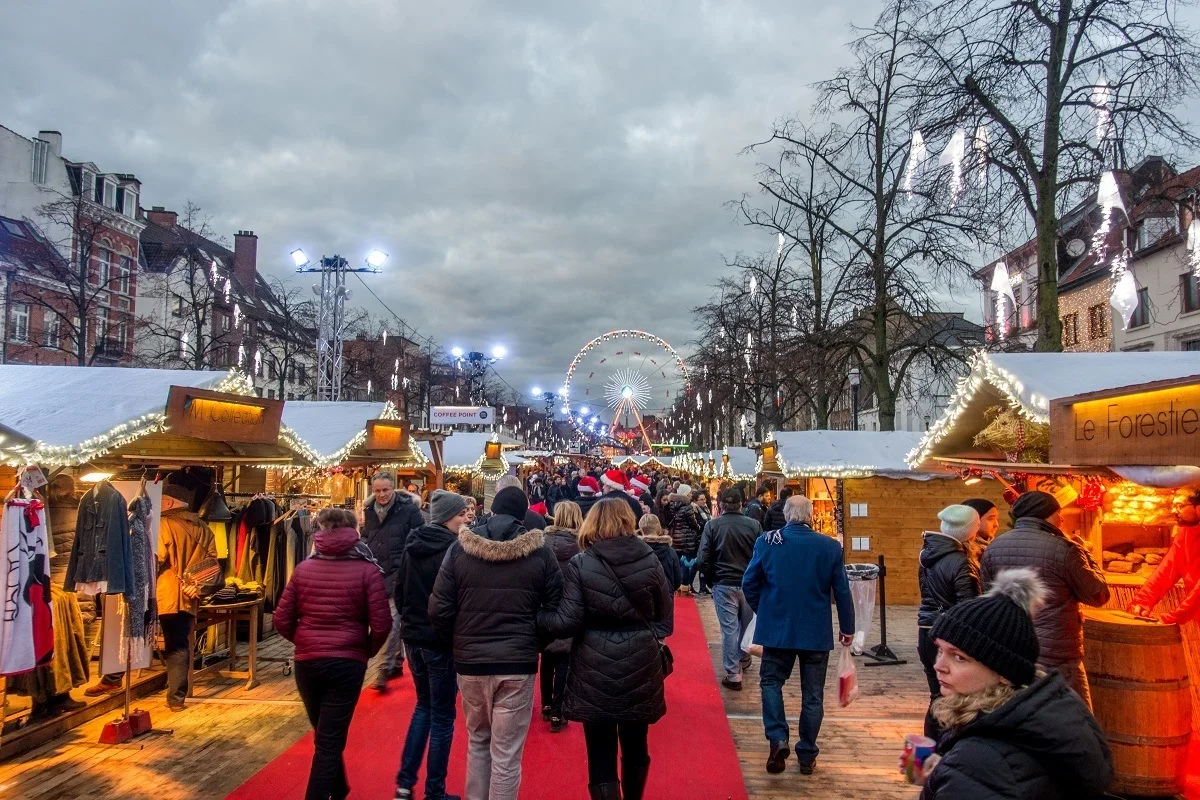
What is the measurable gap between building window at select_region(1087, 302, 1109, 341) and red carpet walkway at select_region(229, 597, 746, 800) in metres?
34.4

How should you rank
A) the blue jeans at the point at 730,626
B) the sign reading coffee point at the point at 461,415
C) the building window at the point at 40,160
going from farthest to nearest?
1. the building window at the point at 40,160
2. the sign reading coffee point at the point at 461,415
3. the blue jeans at the point at 730,626

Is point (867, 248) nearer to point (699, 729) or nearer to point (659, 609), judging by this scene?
point (699, 729)

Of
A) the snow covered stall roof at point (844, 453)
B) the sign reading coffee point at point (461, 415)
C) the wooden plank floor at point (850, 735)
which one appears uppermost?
the sign reading coffee point at point (461, 415)

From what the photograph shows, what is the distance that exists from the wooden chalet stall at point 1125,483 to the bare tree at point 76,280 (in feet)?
58.9

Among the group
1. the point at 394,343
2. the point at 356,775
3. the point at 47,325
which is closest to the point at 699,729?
the point at 356,775

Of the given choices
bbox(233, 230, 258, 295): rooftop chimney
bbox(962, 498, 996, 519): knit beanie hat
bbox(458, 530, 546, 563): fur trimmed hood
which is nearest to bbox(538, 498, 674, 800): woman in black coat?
bbox(458, 530, 546, 563): fur trimmed hood

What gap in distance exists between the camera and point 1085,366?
667 centimetres

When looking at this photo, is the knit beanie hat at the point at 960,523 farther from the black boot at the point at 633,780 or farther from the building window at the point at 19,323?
the building window at the point at 19,323

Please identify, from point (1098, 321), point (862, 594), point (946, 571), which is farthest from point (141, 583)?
point (1098, 321)

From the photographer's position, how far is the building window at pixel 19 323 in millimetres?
29500

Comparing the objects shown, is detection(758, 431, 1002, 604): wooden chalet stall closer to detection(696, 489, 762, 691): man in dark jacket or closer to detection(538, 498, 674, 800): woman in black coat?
detection(696, 489, 762, 691): man in dark jacket

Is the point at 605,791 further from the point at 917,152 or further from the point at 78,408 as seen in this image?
the point at 917,152

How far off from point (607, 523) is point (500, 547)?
60cm

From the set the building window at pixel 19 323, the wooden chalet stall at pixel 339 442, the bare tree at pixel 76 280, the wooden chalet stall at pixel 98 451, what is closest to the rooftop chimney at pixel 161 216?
the bare tree at pixel 76 280
